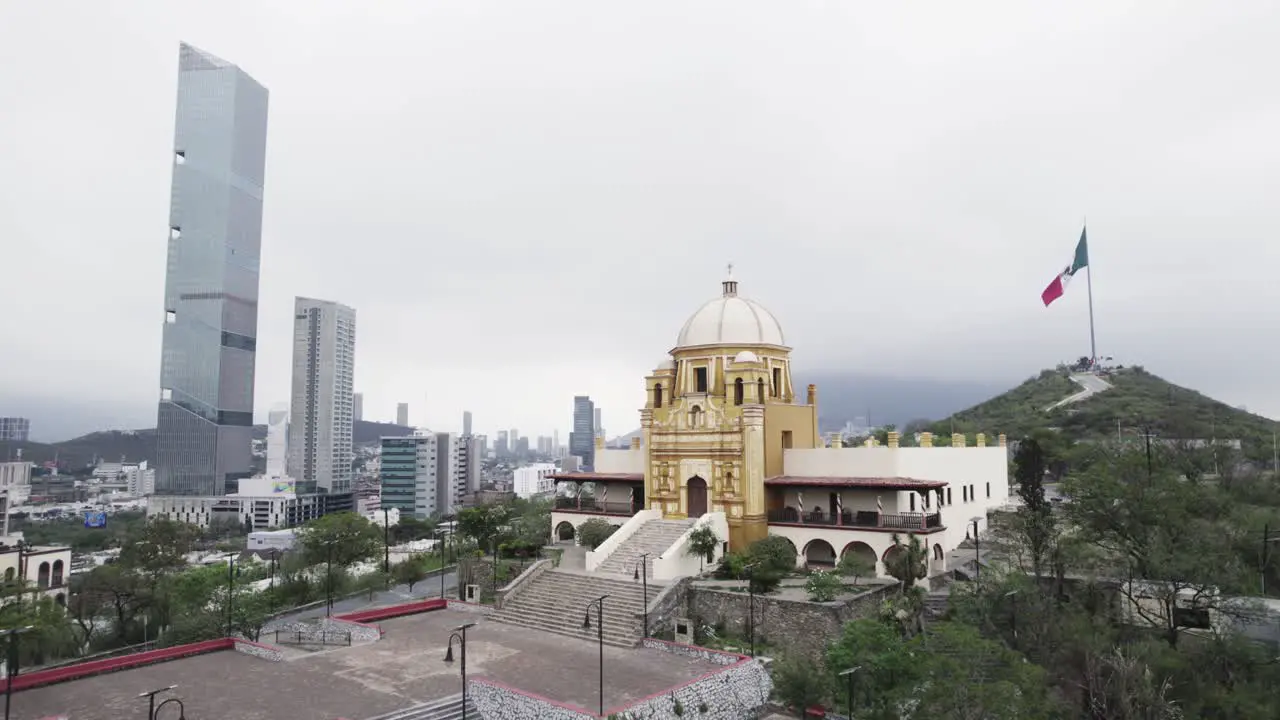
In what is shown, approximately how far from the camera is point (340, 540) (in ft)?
135

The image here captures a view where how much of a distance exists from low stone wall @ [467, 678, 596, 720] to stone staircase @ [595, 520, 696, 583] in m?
11.8

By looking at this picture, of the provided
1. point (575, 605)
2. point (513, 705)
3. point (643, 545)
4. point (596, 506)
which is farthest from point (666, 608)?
point (596, 506)

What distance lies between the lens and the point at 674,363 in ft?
150

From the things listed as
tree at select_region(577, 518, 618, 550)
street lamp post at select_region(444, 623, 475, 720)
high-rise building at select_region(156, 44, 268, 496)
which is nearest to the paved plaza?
street lamp post at select_region(444, 623, 475, 720)

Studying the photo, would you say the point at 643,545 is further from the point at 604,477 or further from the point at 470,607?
the point at 604,477

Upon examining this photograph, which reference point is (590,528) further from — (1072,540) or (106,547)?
(106,547)

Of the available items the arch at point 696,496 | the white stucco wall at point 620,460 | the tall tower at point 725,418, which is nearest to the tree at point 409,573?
the white stucco wall at point 620,460

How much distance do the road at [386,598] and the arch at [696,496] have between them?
13.2 metres

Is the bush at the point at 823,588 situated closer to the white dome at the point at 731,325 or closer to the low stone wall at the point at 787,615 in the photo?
the low stone wall at the point at 787,615

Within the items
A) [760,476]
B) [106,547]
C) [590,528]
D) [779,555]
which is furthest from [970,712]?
[106,547]

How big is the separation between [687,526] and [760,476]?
4.39m

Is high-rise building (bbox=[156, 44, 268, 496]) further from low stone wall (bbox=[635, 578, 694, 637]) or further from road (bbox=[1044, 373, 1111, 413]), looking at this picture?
low stone wall (bbox=[635, 578, 694, 637])

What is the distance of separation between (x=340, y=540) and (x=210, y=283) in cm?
14624

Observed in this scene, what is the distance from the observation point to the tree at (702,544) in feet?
116
